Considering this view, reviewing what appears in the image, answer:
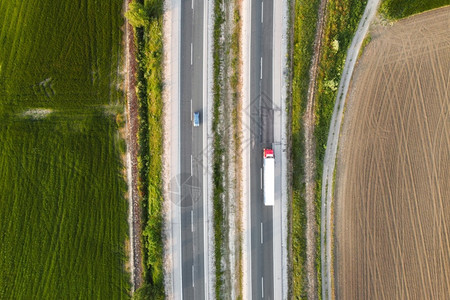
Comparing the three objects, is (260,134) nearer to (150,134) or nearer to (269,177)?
A: (269,177)

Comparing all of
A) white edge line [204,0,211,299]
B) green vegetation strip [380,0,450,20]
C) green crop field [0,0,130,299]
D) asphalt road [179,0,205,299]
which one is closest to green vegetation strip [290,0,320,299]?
green vegetation strip [380,0,450,20]

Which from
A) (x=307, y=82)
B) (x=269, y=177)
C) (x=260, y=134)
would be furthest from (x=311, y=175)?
(x=307, y=82)

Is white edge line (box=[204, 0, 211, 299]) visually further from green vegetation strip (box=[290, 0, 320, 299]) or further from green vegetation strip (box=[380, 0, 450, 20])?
green vegetation strip (box=[380, 0, 450, 20])

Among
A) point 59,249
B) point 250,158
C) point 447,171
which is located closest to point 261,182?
point 250,158

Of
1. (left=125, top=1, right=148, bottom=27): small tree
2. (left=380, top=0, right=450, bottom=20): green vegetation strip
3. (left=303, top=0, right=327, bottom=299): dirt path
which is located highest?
(left=380, top=0, right=450, bottom=20): green vegetation strip

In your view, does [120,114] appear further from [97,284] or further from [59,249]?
[97,284]

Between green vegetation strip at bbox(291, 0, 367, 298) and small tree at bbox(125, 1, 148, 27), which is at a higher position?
small tree at bbox(125, 1, 148, 27)

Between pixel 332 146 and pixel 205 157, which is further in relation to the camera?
pixel 332 146
